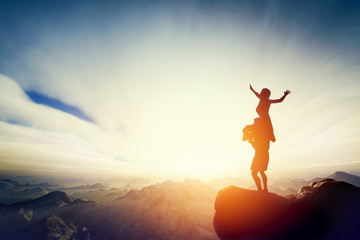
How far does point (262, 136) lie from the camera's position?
509 inches

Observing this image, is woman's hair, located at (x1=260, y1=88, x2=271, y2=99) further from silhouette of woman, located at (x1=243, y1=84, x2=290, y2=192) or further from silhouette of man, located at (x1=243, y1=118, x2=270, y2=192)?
silhouette of man, located at (x1=243, y1=118, x2=270, y2=192)

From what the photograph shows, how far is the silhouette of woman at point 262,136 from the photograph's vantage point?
1290 cm

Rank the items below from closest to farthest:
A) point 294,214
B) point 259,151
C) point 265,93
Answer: point 294,214
point 259,151
point 265,93


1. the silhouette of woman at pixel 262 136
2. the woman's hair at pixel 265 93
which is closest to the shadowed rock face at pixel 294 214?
the silhouette of woman at pixel 262 136

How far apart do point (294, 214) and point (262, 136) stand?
5.46 m

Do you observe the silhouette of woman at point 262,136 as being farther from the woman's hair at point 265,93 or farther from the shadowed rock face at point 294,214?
the shadowed rock face at point 294,214

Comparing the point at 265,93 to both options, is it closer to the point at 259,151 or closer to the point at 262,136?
the point at 262,136

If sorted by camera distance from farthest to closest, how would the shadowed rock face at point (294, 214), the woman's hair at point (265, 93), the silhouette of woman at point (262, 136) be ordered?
the woman's hair at point (265, 93) < the silhouette of woman at point (262, 136) < the shadowed rock face at point (294, 214)

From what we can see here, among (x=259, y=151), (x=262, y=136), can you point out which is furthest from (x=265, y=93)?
(x=259, y=151)

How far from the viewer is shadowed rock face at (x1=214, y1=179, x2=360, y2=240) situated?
8.07 meters

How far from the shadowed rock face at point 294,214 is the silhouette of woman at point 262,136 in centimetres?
174

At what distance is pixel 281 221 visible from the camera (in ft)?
33.1

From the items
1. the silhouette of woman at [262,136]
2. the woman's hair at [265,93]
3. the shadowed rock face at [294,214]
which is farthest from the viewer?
the woman's hair at [265,93]

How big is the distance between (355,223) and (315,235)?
1902 millimetres
